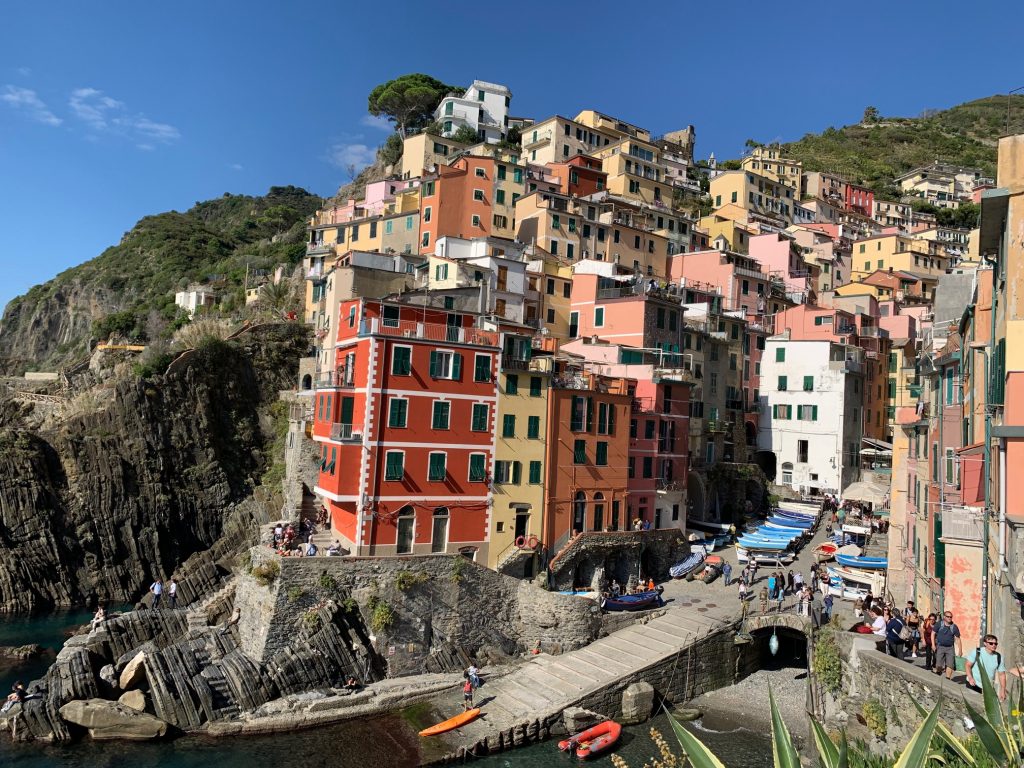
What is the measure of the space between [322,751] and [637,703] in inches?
472

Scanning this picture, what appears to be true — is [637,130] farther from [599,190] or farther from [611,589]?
[611,589]

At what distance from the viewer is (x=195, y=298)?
77062 millimetres

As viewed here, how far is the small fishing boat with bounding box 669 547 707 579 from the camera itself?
38.6 metres

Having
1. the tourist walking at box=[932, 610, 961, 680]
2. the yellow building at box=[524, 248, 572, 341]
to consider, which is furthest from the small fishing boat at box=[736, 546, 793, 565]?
the tourist walking at box=[932, 610, 961, 680]

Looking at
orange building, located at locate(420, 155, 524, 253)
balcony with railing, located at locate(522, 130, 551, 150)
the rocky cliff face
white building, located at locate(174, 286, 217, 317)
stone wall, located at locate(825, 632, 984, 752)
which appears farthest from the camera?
balcony with railing, located at locate(522, 130, 551, 150)

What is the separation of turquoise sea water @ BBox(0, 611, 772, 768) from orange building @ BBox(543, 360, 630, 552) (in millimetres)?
11428

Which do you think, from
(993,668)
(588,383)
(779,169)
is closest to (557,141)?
(779,169)

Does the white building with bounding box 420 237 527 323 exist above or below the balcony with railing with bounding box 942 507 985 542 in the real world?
above

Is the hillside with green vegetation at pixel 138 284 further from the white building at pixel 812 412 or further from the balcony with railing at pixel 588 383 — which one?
the white building at pixel 812 412

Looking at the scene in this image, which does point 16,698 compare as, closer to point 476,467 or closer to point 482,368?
point 476,467

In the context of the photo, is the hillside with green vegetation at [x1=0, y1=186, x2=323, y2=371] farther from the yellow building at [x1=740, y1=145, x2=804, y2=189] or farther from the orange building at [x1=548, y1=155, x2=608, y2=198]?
the yellow building at [x1=740, y1=145, x2=804, y2=189]

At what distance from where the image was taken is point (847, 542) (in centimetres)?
4294

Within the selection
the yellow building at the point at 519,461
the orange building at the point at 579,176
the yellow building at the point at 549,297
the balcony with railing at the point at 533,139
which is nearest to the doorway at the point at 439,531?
the yellow building at the point at 519,461

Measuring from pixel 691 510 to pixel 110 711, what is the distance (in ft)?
118
